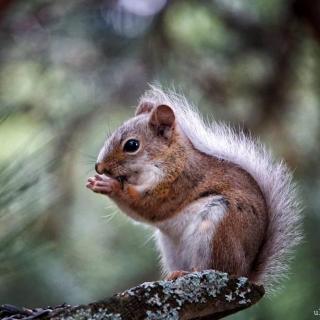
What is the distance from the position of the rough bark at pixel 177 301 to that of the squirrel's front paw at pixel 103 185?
545mm

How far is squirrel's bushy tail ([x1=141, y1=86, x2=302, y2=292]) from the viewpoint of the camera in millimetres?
2191

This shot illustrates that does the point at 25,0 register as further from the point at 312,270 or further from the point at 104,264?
the point at 312,270

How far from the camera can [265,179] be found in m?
2.29

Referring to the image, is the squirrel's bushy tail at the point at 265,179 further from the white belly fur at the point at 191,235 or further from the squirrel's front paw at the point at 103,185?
the squirrel's front paw at the point at 103,185

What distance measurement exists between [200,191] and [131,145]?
233 millimetres

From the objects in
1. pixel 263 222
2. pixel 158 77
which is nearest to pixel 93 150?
pixel 158 77

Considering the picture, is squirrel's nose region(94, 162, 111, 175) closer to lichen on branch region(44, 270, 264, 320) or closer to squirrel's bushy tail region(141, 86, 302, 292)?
squirrel's bushy tail region(141, 86, 302, 292)

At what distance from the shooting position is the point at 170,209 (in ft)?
7.54

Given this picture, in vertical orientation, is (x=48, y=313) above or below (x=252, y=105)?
below

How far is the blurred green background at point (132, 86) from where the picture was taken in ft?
8.82

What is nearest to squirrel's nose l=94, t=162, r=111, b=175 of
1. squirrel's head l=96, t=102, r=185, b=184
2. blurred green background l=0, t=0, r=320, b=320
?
squirrel's head l=96, t=102, r=185, b=184

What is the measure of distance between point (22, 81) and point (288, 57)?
86 cm

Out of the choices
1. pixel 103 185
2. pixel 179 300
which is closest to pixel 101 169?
pixel 103 185

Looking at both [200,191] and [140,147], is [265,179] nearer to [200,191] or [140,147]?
[200,191]
